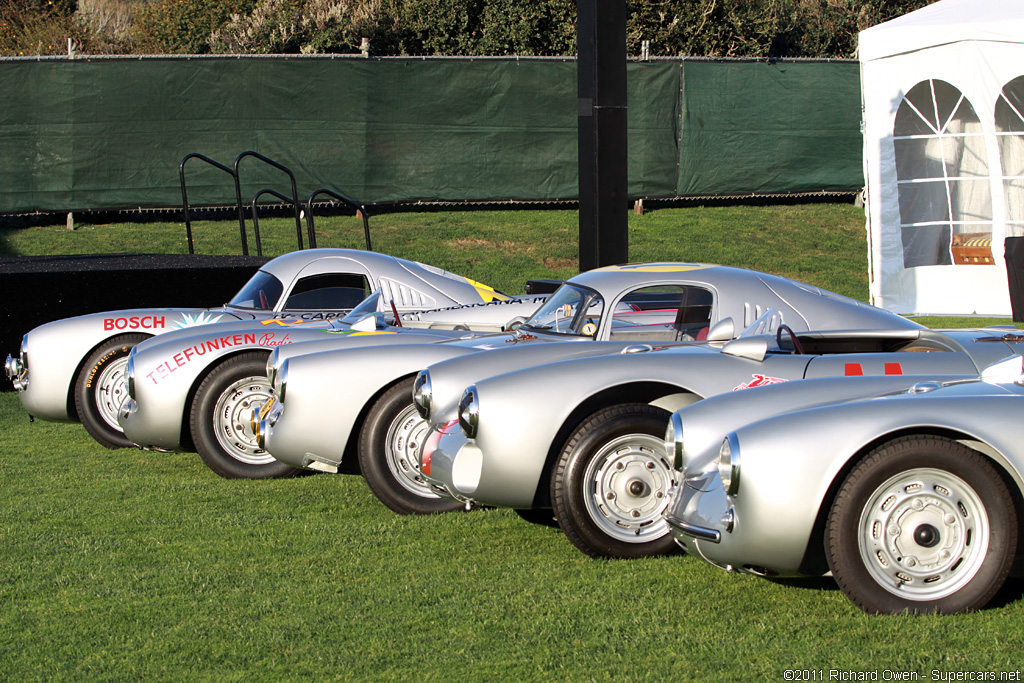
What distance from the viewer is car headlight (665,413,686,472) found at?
423cm

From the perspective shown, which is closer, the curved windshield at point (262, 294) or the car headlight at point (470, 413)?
the car headlight at point (470, 413)

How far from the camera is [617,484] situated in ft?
15.6

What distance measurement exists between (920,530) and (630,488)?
131 cm

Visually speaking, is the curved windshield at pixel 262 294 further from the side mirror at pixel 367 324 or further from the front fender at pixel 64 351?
the side mirror at pixel 367 324

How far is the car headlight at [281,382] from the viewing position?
6.02 meters

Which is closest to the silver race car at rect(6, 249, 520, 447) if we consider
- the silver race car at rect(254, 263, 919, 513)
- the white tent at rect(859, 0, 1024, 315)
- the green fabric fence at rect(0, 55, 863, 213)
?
the silver race car at rect(254, 263, 919, 513)

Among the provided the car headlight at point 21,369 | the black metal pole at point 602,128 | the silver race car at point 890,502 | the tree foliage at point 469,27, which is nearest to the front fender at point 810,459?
the silver race car at point 890,502

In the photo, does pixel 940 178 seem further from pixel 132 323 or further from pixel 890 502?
pixel 890 502

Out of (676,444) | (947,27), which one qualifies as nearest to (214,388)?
(676,444)

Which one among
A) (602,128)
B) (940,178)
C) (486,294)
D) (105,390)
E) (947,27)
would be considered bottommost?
(105,390)

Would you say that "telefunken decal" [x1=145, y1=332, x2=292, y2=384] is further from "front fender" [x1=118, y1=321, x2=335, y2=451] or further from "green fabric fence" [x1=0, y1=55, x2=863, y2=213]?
"green fabric fence" [x1=0, y1=55, x2=863, y2=213]

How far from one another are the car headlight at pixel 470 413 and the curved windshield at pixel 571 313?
1488 millimetres

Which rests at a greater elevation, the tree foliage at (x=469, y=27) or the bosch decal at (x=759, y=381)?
the tree foliage at (x=469, y=27)

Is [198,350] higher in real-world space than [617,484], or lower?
higher
